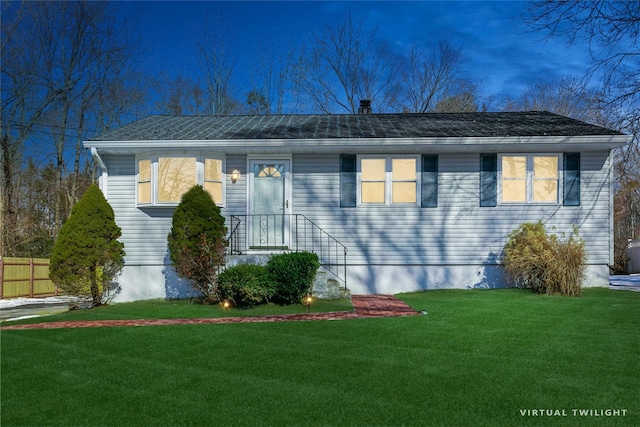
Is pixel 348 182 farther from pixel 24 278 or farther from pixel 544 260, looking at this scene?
pixel 24 278

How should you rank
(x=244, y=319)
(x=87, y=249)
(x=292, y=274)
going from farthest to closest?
1. (x=87, y=249)
2. (x=292, y=274)
3. (x=244, y=319)

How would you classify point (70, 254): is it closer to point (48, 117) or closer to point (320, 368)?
point (320, 368)

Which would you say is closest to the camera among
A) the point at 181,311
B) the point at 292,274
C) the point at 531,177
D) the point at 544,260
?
the point at 181,311

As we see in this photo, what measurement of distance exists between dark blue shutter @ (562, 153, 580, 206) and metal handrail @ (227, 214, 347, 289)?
213 inches

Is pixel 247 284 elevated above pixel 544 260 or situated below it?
below

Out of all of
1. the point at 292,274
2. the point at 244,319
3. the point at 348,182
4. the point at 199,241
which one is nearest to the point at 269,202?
the point at 348,182

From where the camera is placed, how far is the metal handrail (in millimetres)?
12609

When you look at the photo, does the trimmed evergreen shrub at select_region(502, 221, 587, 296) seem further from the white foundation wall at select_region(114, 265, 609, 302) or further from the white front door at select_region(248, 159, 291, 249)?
the white front door at select_region(248, 159, 291, 249)

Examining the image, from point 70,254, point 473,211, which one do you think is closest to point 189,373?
point 70,254

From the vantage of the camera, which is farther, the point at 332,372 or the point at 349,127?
the point at 349,127

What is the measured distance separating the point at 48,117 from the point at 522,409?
25.0m

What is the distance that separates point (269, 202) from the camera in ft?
41.9

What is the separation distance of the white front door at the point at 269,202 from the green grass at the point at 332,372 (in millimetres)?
4509

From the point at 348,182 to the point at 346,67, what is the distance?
1591 centimetres
